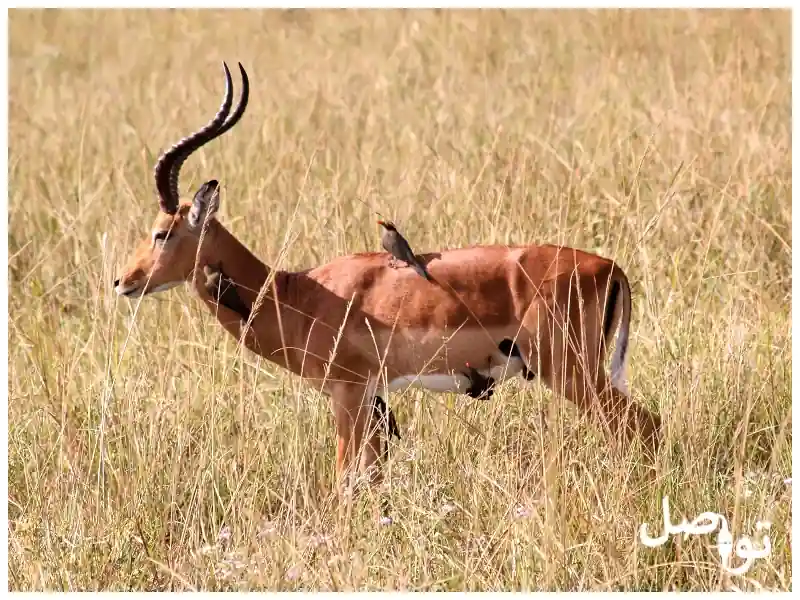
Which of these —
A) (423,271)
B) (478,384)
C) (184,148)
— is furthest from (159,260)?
(478,384)

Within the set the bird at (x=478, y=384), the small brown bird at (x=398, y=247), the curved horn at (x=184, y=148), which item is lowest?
the bird at (x=478, y=384)

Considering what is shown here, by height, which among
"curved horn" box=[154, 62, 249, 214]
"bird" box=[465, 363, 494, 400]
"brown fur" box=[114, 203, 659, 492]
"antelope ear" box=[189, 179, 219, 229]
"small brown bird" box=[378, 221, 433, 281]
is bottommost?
"bird" box=[465, 363, 494, 400]

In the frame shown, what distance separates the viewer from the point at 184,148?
221 inches

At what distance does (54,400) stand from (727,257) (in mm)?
3828

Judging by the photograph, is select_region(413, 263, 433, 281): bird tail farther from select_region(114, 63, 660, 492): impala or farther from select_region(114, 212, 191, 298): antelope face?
select_region(114, 212, 191, 298): antelope face

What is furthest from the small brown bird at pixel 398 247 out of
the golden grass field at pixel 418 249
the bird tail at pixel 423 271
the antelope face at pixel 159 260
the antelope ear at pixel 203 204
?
the antelope face at pixel 159 260

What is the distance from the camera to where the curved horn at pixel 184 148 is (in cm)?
544

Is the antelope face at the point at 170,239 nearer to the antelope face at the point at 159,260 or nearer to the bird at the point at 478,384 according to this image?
the antelope face at the point at 159,260

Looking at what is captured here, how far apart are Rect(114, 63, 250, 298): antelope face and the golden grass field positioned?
215 mm

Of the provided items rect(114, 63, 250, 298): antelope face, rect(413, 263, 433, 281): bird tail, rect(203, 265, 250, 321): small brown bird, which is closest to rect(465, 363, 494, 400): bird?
rect(413, 263, 433, 281): bird tail

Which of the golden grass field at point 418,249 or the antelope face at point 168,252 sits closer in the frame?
the golden grass field at point 418,249

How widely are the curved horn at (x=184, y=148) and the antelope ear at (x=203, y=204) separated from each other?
4.3 inches

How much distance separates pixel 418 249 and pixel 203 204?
6.49 ft

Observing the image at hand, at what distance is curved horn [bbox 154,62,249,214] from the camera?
5.44 m
